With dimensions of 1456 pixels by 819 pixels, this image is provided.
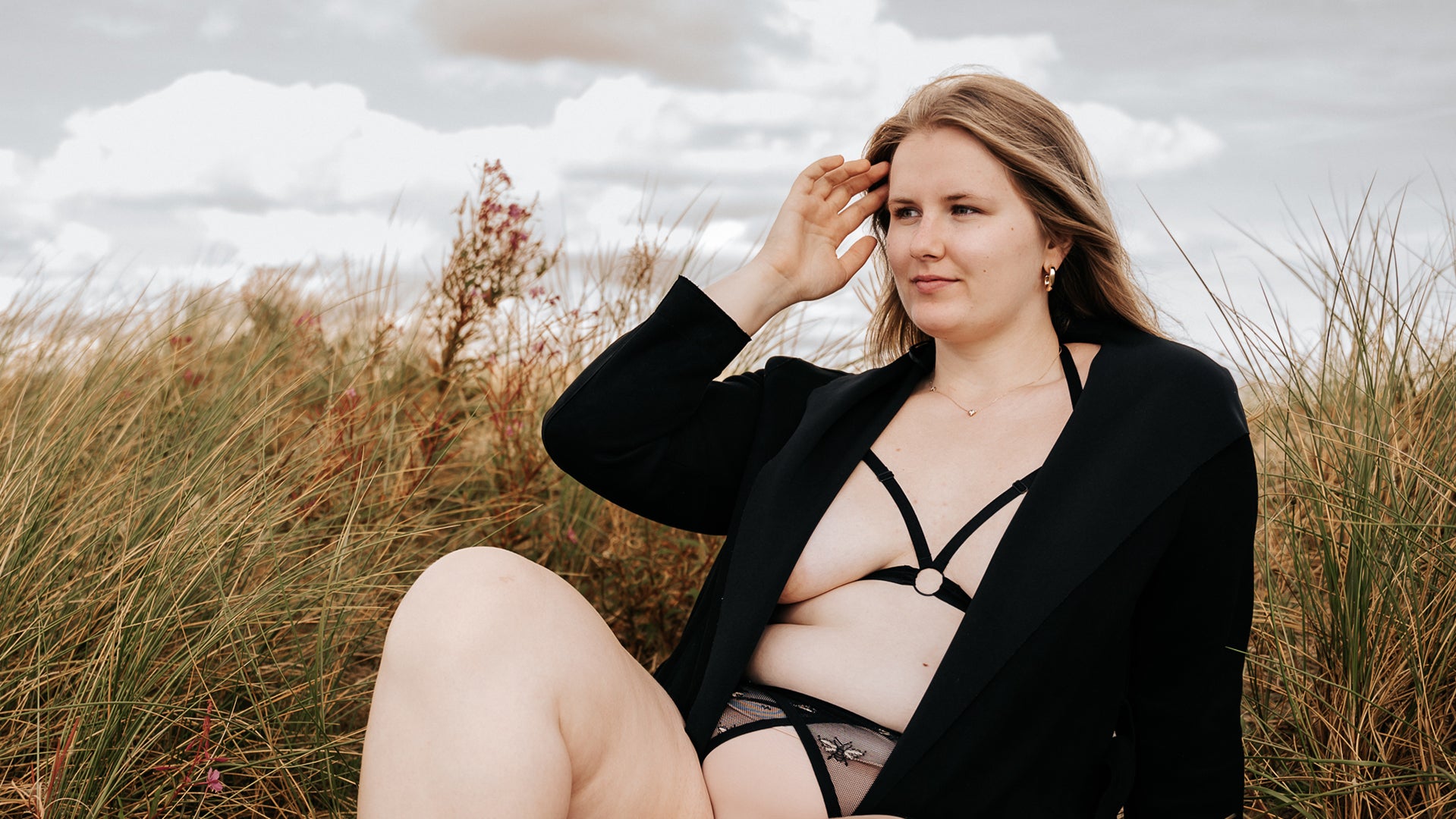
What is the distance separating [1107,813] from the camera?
2051mm

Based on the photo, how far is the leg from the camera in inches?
64.3

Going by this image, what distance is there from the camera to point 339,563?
9.00ft

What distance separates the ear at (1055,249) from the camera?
94.9 inches

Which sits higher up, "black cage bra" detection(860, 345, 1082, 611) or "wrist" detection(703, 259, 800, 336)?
"wrist" detection(703, 259, 800, 336)

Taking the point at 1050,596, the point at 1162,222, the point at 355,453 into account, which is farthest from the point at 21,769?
the point at 1162,222

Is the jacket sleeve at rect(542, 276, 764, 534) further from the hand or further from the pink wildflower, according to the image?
the pink wildflower

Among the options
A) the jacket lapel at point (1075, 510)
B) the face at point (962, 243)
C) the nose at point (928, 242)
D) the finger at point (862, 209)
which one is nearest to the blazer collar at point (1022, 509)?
the jacket lapel at point (1075, 510)

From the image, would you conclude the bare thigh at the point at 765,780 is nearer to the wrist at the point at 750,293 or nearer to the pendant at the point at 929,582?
the pendant at the point at 929,582

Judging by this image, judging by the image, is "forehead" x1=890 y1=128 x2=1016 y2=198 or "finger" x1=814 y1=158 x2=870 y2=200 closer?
"forehead" x1=890 y1=128 x2=1016 y2=198

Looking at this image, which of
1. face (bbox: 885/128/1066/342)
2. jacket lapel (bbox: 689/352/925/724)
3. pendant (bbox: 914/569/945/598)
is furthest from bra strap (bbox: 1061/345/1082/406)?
pendant (bbox: 914/569/945/598)

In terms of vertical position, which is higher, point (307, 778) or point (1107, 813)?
point (1107, 813)

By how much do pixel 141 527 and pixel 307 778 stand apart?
77cm

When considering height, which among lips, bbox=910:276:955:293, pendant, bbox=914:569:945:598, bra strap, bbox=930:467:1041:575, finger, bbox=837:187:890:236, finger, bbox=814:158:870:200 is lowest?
pendant, bbox=914:569:945:598

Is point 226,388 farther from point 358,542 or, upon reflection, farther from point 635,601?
point 635,601
